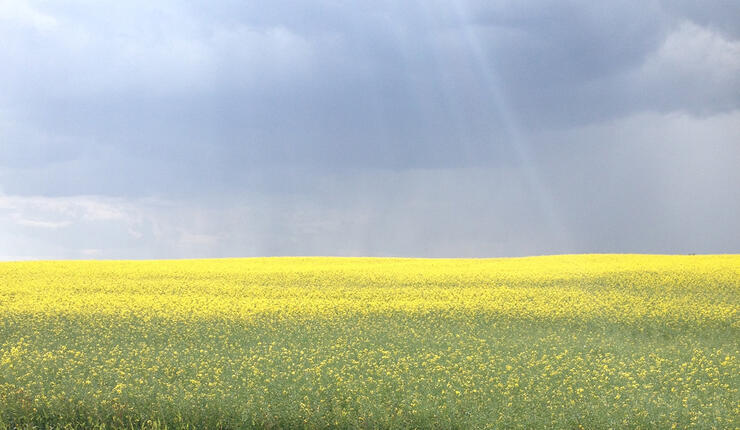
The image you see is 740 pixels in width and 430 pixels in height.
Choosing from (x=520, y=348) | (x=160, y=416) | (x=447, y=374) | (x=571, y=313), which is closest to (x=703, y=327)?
(x=571, y=313)

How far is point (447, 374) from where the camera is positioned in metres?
12.0

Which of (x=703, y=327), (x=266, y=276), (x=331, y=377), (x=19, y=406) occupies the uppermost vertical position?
(x=266, y=276)

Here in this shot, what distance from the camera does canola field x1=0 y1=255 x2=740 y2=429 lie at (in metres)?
10.4

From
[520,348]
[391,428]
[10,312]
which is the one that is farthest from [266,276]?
[391,428]

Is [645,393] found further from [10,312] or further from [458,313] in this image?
[10,312]

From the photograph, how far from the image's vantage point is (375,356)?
13.2 meters

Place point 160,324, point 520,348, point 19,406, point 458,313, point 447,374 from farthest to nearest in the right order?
1. point 458,313
2. point 160,324
3. point 520,348
4. point 447,374
5. point 19,406

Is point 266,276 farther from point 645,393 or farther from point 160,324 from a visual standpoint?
point 645,393

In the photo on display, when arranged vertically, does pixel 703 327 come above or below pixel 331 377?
above

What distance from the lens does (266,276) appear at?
94.2ft

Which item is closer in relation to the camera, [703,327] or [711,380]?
[711,380]

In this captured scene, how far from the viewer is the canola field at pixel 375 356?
10.4 metres

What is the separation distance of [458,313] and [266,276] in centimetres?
1277

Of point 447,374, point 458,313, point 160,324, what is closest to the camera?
point 447,374
